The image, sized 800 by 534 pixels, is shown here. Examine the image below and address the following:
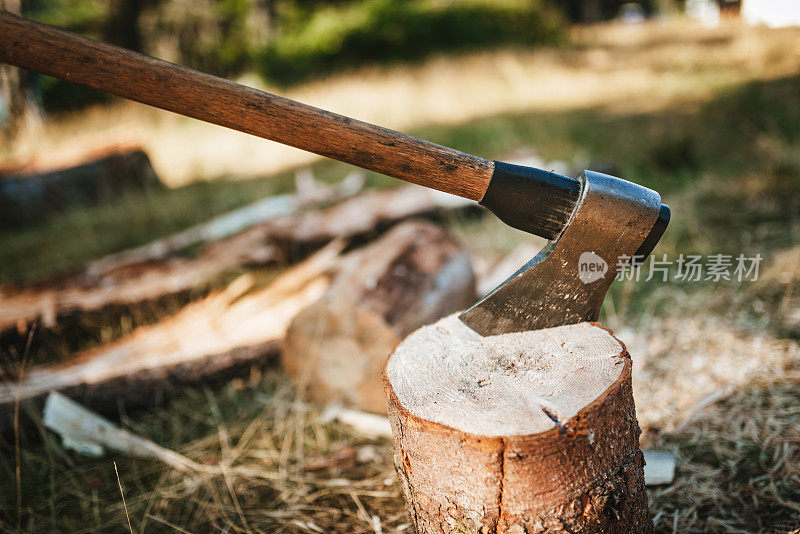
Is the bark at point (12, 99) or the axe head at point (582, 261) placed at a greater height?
the axe head at point (582, 261)

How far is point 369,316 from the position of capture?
2365 mm

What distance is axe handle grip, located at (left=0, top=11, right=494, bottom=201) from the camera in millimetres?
1333

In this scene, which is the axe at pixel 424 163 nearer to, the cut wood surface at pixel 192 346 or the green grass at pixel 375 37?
the cut wood surface at pixel 192 346

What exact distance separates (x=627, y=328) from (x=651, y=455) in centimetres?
114

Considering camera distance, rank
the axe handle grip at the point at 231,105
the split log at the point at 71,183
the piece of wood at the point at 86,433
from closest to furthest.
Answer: the axe handle grip at the point at 231,105
the piece of wood at the point at 86,433
the split log at the point at 71,183

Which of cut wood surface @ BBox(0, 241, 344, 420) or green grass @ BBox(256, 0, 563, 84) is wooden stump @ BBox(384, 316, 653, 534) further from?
green grass @ BBox(256, 0, 563, 84)

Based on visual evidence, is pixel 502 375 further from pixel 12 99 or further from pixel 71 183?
pixel 12 99

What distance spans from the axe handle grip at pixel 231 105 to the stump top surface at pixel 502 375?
1.55 feet

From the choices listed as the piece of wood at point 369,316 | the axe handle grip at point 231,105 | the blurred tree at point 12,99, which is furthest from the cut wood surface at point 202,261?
the blurred tree at point 12,99

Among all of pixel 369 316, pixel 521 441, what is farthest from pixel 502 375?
pixel 369 316

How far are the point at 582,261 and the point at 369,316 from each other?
3.78 feet

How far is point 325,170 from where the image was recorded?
263 inches

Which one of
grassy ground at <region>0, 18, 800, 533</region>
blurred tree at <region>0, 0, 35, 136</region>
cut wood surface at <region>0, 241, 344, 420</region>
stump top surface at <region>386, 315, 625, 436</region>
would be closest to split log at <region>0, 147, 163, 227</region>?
blurred tree at <region>0, 0, 35, 136</region>

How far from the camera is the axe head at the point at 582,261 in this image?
1418mm
